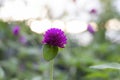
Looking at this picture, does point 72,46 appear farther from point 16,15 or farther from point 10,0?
point 16,15

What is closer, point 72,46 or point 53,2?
point 53,2

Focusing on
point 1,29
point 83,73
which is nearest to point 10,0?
point 1,29

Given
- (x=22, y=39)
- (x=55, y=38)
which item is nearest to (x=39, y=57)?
(x=22, y=39)

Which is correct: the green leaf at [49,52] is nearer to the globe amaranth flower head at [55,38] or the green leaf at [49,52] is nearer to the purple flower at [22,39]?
the globe amaranth flower head at [55,38]

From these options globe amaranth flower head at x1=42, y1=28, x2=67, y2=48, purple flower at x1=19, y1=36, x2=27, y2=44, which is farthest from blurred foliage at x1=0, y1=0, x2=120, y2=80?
globe amaranth flower head at x1=42, y1=28, x2=67, y2=48

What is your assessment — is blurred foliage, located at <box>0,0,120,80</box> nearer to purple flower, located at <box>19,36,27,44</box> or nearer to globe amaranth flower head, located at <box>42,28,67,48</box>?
purple flower, located at <box>19,36,27,44</box>

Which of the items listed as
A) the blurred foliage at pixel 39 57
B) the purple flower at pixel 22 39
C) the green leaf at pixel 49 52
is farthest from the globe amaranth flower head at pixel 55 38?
the purple flower at pixel 22 39

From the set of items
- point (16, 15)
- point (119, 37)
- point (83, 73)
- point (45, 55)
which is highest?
point (119, 37)
